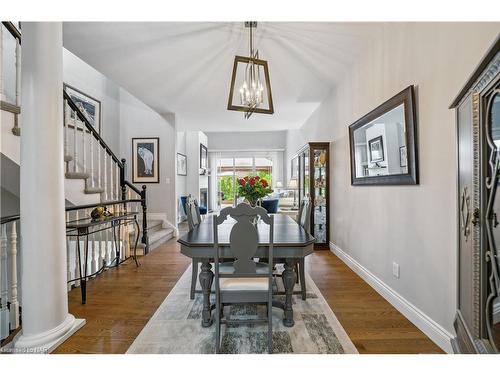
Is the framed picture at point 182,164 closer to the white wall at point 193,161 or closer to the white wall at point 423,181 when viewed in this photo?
the white wall at point 193,161

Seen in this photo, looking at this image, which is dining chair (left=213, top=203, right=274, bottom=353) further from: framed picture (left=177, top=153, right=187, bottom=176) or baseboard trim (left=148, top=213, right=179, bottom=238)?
framed picture (left=177, top=153, right=187, bottom=176)

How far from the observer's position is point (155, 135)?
5.78 metres

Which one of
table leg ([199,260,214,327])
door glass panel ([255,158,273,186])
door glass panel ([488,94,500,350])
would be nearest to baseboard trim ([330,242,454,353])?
door glass panel ([488,94,500,350])

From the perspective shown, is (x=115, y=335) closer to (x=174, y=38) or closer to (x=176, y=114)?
(x=174, y=38)

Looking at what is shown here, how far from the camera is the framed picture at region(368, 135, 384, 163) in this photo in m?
2.60

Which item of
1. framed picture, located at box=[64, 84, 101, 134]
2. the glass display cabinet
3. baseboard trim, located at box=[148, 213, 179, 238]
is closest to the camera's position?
the glass display cabinet

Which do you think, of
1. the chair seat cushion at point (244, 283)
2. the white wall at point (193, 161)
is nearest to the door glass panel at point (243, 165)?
the white wall at point (193, 161)

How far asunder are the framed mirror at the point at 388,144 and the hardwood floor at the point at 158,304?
1.15 meters

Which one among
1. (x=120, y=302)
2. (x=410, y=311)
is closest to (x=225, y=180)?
(x=120, y=302)

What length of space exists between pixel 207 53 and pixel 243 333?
2.97m

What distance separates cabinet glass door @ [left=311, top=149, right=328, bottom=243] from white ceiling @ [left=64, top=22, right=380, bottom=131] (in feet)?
3.69

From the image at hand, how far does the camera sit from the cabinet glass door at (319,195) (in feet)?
14.8

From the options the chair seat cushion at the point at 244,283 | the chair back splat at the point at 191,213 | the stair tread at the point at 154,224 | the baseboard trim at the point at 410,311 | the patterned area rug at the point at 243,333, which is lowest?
the patterned area rug at the point at 243,333

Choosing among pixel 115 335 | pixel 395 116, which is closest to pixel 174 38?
pixel 395 116
